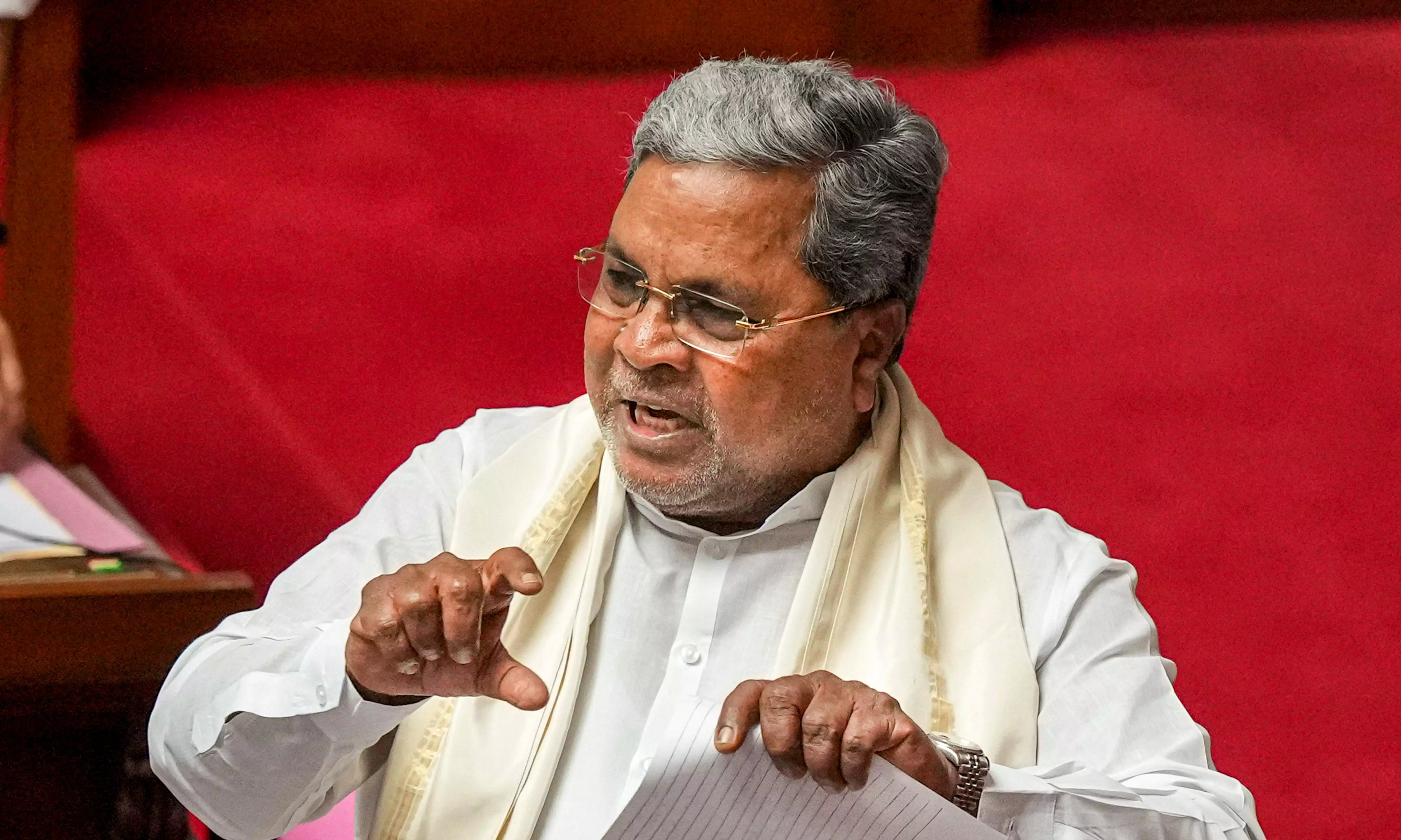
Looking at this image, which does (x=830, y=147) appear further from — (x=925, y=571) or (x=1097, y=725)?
(x=1097, y=725)

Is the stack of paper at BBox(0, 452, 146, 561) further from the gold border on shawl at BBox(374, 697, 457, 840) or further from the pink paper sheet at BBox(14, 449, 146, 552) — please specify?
the gold border on shawl at BBox(374, 697, 457, 840)

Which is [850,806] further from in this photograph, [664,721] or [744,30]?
[744,30]

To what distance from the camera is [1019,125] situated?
3787 mm

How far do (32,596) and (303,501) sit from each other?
1.60 metres

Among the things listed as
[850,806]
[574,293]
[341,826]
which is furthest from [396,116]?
[850,806]

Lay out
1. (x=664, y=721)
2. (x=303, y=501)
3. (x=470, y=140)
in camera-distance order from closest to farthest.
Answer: (x=664, y=721), (x=303, y=501), (x=470, y=140)

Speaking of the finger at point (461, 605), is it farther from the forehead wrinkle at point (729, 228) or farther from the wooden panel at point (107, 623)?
the forehead wrinkle at point (729, 228)

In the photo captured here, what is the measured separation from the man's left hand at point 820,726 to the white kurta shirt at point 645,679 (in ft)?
0.59

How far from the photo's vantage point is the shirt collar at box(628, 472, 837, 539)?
191 cm

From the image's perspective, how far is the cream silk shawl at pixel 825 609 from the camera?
179 centimetres

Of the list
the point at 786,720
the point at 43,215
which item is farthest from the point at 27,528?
the point at 43,215

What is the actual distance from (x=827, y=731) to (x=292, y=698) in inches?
22.0

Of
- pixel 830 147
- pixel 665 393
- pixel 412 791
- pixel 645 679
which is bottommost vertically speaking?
pixel 412 791

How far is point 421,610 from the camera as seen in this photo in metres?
1.46
